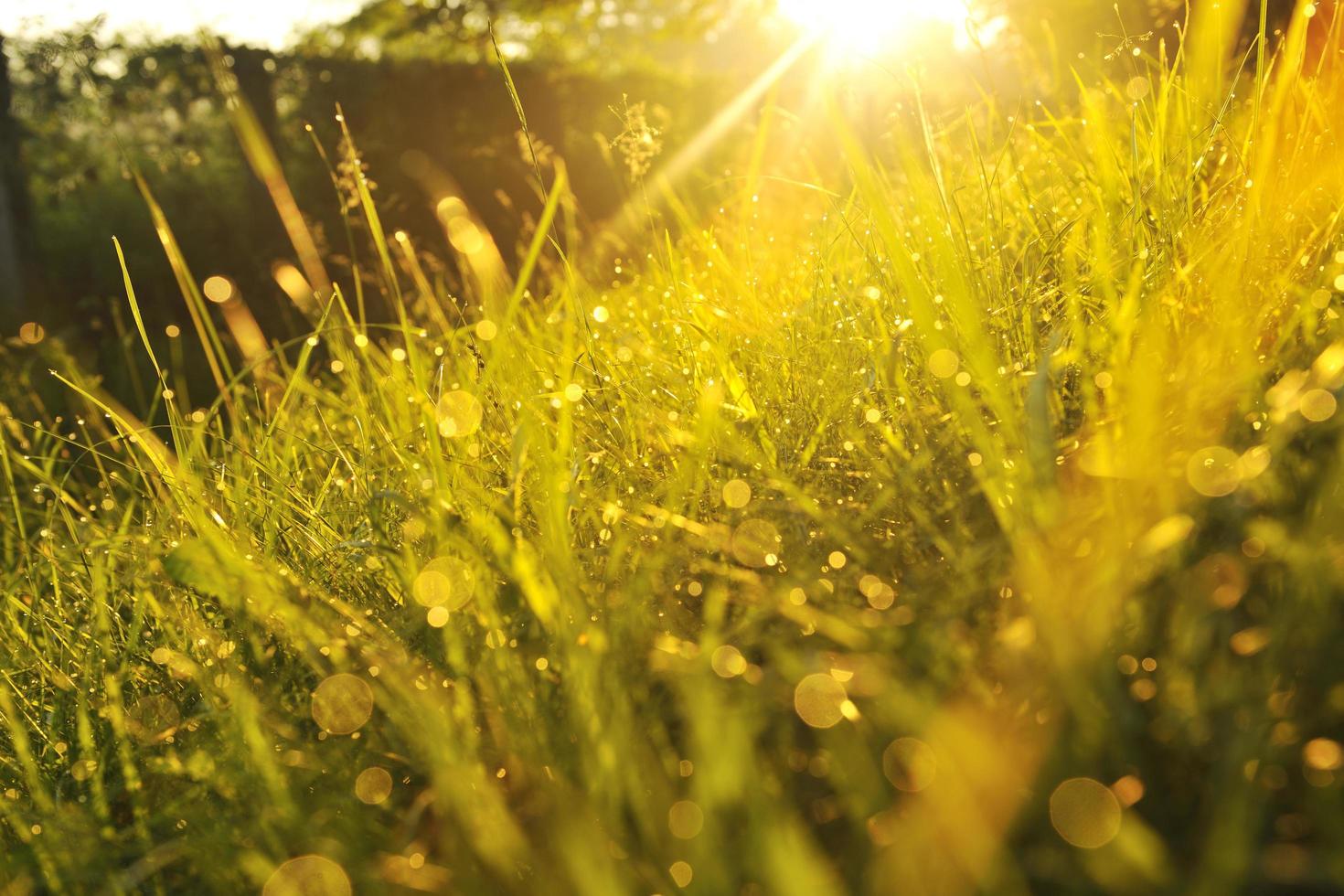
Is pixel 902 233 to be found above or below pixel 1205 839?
above

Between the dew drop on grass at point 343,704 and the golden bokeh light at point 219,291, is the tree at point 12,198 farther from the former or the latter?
the dew drop on grass at point 343,704

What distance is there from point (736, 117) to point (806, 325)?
47.6ft

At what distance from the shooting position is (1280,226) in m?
1.51

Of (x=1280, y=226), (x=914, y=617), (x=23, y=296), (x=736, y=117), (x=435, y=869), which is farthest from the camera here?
(x=736, y=117)

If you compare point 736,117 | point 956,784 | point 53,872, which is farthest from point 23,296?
point 956,784

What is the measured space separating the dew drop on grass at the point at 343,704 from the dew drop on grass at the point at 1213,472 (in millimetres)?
961

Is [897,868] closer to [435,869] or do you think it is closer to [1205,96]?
[435,869]

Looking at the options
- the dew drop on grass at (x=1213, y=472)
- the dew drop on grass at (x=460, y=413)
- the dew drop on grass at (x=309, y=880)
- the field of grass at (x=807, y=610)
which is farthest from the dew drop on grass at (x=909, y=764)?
the dew drop on grass at (x=460, y=413)

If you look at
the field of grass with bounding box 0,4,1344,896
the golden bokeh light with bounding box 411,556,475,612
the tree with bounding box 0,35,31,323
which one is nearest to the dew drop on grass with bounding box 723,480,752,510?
the field of grass with bounding box 0,4,1344,896

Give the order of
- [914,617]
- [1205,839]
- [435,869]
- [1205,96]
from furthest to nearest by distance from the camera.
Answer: [1205,96] → [914,617] → [435,869] → [1205,839]

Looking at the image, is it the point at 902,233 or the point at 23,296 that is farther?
the point at 23,296

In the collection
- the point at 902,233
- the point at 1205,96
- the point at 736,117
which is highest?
the point at 1205,96

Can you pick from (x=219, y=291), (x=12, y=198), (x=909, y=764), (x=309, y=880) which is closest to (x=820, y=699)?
(x=909, y=764)

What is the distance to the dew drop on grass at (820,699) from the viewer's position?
96 centimetres
